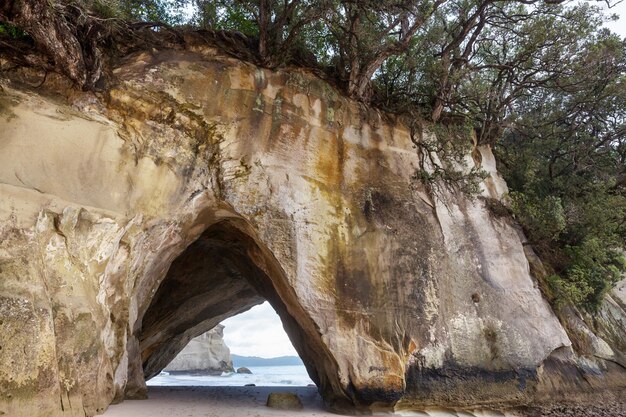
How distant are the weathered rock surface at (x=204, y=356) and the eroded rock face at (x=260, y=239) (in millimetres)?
36879

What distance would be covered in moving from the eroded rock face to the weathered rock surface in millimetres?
36879

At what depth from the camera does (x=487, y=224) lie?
1039cm

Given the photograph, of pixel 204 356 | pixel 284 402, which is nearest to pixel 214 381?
pixel 204 356

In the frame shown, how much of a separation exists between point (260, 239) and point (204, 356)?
134ft

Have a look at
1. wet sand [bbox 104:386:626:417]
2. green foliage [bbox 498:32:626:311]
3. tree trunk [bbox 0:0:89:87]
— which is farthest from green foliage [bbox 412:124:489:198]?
tree trunk [bbox 0:0:89:87]

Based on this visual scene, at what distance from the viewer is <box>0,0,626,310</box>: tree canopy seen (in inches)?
333

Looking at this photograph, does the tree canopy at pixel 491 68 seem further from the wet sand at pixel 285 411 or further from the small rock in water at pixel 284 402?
the small rock in water at pixel 284 402

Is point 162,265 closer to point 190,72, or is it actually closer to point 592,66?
point 190,72

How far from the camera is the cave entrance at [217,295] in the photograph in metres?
8.87

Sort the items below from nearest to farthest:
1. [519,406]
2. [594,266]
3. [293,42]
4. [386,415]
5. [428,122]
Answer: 1. [386,415]
2. [519,406]
3. [293,42]
4. [594,266]
5. [428,122]

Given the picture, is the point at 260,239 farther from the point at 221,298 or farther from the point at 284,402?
the point at 221,298

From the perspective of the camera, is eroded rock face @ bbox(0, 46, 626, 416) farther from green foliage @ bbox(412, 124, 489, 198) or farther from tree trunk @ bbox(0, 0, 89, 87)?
tree trunk @ bbox(0, 0, 89, 87)

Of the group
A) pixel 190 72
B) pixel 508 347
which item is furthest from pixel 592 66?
pixel 190 72

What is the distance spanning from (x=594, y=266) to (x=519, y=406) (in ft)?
13.9
